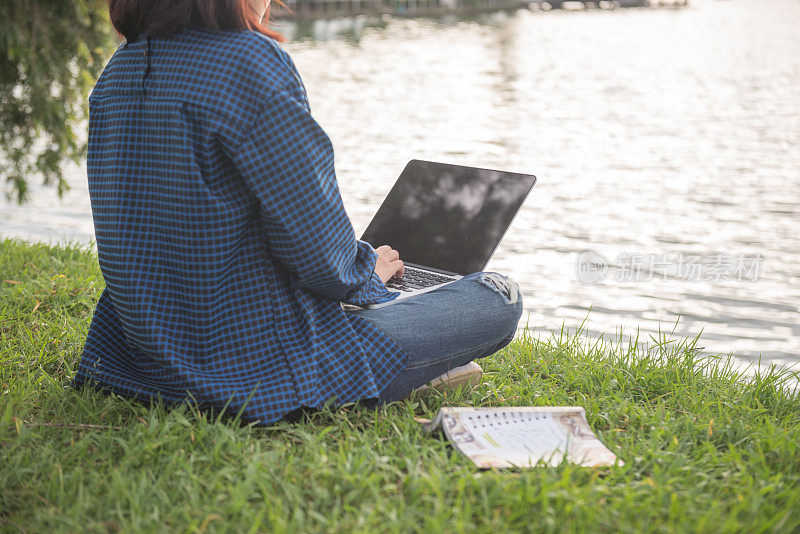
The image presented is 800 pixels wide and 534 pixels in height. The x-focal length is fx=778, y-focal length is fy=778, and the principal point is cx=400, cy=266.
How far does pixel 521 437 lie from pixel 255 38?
3.95 feet

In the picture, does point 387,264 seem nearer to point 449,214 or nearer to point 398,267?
point 398,267

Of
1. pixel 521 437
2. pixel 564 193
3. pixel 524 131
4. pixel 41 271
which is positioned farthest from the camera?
pixel 524 131

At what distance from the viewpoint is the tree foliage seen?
3873 mm

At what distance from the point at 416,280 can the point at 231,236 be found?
0.80m

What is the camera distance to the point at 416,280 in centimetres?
254

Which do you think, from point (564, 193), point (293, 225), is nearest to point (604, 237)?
point (564, 193)

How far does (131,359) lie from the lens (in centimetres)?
224

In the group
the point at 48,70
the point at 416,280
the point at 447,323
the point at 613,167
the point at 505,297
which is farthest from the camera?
the point at 613,167

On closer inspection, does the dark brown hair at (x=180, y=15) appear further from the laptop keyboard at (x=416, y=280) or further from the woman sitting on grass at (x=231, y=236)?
the laptop keyboard at (x=416, y=280)

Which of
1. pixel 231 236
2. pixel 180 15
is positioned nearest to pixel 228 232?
pixel 231 236

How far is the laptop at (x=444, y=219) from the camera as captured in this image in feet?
8.21

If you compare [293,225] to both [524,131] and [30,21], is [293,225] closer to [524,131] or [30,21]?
[30,21]

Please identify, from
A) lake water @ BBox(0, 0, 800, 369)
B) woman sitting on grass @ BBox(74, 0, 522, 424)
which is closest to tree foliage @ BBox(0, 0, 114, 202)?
lake water @ BBox(0, 0, 800, 369)

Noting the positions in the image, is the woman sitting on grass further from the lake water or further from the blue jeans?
the lake water
